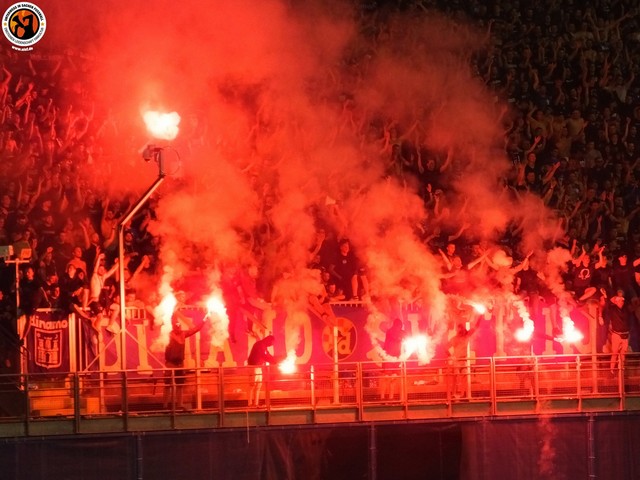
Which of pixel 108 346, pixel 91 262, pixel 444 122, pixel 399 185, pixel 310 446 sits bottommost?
pixel 310 446

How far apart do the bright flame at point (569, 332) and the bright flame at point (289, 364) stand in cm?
363

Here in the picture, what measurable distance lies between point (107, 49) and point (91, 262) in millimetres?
4258

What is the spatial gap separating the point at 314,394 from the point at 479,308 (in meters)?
2.79

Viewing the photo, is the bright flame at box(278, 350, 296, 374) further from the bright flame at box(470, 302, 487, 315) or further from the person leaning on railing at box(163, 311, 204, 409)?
the bright flame at box(470, 302, 487, 315)

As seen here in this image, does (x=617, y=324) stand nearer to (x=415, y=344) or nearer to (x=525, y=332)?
(x=525, y=332)

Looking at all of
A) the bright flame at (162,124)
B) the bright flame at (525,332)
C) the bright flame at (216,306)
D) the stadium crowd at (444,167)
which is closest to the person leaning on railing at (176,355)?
the bright flame at (216,306)

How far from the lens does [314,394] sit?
14.7 meters

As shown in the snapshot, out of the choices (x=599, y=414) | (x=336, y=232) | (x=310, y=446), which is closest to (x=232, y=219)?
(x=336, y=232)

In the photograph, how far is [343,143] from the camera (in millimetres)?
18578

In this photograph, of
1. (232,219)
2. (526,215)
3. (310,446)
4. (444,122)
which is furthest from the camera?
(444,122)

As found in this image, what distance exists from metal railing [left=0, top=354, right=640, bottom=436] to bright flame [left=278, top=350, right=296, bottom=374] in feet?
0.36

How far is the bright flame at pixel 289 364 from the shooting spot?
14694mm

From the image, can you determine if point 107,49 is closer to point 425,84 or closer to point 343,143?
point 343,143

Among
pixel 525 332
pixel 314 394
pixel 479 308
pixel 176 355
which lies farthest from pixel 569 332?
pixel 176 355
